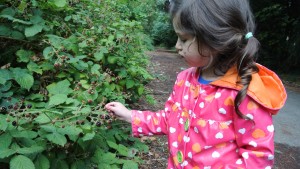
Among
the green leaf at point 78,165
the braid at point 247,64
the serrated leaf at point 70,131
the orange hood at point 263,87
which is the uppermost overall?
the braid at point 247,64

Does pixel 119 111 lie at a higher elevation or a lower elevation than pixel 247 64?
lower

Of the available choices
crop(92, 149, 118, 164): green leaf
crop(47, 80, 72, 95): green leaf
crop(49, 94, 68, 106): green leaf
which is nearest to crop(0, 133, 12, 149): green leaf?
crop(49, 94, 68, 106): green leaf

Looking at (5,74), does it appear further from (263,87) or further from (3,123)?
(263,87)

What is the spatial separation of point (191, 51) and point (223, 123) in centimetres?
37

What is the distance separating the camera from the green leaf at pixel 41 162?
138cm

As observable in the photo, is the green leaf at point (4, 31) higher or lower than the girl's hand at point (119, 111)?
higher

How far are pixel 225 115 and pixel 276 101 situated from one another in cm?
23

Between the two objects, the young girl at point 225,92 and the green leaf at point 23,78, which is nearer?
the young girl at point 225,92

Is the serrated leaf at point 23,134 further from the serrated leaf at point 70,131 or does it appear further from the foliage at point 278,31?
the foliage at point 278,31

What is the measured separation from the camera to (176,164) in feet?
5.30

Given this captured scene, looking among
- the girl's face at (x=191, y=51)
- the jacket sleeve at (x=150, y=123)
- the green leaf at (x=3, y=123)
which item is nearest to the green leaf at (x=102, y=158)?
the jacket sleeve at (x=150, y=123)

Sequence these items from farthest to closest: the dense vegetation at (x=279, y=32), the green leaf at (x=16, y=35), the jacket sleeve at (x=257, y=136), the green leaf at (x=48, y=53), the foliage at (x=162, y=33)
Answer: the foliage at (x=162, y=33) < the dense vegetation at (x=279, y=32) < the green leaf at (x=16, y=35) < the green leaf at (x=48, y=53) < the jacket sleeve at (x=257, y=136)

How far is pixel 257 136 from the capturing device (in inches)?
52.9

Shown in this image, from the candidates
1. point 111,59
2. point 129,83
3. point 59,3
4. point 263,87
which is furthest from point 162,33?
point 263,87
